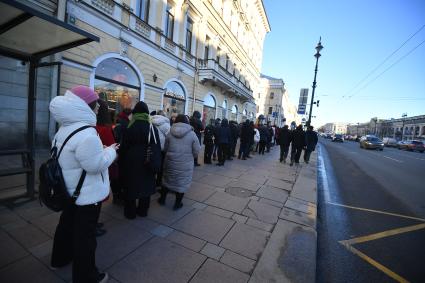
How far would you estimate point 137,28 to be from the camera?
10258mm

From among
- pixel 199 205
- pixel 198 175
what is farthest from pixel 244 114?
pixel 199 205

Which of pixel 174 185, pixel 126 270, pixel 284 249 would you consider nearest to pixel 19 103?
pixel 174 185

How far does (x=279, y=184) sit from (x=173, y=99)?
9147 mm

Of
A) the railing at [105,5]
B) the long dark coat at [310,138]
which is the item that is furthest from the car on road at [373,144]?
the railing at [105,5]

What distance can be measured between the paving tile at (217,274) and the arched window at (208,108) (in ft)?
48.8

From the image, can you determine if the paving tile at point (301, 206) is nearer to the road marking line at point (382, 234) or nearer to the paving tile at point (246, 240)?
the road marking line at point (382, 234)

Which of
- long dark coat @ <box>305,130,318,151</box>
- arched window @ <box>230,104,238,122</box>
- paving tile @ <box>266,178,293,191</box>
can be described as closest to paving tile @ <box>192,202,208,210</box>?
paving tile @ <box>266,178,293,191</box>

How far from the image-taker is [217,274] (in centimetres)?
248

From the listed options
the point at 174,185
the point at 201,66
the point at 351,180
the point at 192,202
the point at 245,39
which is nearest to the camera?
the point at 174,185

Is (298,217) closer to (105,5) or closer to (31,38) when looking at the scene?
(31,38)

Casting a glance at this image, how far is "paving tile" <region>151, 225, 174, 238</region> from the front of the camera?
317 centimetres

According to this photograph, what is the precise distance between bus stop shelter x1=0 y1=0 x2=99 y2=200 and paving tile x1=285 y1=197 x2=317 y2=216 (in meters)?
4.77

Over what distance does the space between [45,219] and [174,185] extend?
6.39ft

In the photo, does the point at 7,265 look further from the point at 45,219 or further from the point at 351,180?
the point at 351,180
